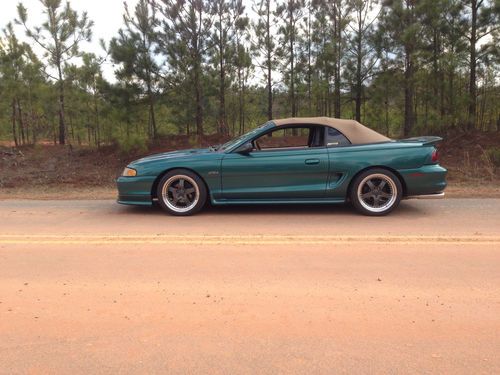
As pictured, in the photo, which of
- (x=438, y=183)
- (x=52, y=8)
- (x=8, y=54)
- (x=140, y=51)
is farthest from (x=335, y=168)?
(x=8, y=54)

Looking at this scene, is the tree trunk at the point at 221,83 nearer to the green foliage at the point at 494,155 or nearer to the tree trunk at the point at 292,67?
the tree trunk at the point at 292,67

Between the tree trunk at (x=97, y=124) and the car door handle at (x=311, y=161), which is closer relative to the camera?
the car door handle at (x=311, y=161)

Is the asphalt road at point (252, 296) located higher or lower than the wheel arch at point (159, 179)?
lower

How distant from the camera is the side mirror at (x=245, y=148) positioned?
271 inches

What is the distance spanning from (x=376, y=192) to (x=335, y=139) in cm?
98

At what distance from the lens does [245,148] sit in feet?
22.6

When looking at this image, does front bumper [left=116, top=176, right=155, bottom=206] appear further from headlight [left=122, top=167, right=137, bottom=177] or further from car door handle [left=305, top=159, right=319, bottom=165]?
car door handle [left=305, top=159, right=319, bottom=165]

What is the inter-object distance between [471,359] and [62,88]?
1557 centimetres

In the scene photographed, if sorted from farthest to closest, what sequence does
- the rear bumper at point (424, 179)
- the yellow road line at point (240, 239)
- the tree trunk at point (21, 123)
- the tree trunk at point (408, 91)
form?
1. the tree trunk at point (21, 123)
2. the tree trunk at point (408, 91)
3. the rear bumper at point (424, 179)
4. the yellow road line at point (240, 239)

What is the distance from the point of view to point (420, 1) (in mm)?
13680

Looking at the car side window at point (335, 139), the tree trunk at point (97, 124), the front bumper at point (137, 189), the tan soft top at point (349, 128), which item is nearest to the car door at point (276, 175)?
the car side window at point (335, 139)

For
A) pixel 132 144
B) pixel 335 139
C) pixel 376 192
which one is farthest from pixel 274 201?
pixel 132 144

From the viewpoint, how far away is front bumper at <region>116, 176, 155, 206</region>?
6.89 m

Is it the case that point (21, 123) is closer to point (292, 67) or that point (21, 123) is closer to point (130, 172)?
point (292, 67)
